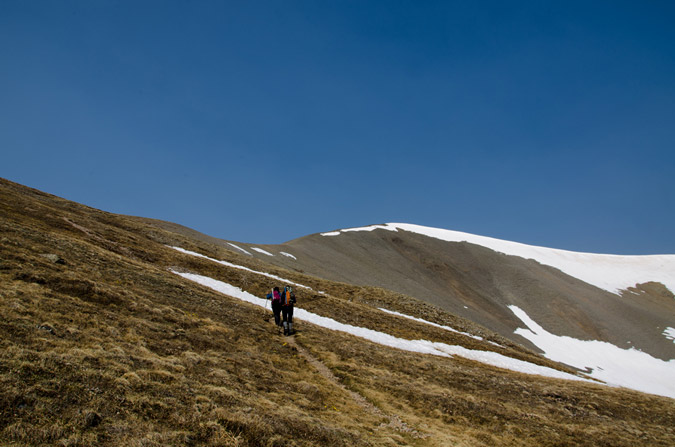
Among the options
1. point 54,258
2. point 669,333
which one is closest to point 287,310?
point 54,258

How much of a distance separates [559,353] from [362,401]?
2835 inches

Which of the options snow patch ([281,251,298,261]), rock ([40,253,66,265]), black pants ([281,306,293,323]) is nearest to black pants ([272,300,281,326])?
black pants ([281,306,293,323])

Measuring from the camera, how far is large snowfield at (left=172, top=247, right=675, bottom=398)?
30391mm

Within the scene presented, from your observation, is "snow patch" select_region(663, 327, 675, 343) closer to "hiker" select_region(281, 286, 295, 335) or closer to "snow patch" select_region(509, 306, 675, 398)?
"snow patch" select_region(509, 306, 675, 398)

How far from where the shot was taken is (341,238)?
9362 centimetres

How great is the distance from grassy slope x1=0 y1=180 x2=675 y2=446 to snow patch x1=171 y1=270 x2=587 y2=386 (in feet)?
11.5

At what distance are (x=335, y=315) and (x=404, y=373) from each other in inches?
530

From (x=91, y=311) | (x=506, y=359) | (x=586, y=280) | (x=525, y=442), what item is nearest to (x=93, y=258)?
(x=91, y=311)

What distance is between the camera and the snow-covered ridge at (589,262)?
114925 millimetres

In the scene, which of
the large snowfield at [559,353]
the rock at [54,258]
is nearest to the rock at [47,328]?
the rock at [54,258]

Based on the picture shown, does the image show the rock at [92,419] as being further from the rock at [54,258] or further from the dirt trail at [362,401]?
the rock at [54,258]

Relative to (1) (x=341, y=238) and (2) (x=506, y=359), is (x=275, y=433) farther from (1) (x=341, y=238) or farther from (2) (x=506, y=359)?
(1) (x=341, y=238)

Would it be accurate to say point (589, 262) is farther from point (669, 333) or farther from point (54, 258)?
point (54, 258)

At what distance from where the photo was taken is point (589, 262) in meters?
130
